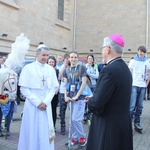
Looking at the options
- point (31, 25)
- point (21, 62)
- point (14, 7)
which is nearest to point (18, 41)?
point (21, 62)

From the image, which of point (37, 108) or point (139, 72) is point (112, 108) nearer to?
point (37, 108)

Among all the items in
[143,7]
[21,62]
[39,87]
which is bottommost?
[39,87]

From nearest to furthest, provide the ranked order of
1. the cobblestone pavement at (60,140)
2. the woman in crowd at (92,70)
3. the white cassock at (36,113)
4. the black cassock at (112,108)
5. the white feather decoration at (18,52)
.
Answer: the black cassock at (112,108), the white cassock at (36,113), the white feather decoration at (18,52), the cobblestone pavement at (60,140), the woman in crowd at (92,70)

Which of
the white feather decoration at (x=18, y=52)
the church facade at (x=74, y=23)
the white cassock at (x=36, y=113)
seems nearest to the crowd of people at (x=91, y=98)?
the white cassock at (x=36, y=113)

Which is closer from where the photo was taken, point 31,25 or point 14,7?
point 14,7

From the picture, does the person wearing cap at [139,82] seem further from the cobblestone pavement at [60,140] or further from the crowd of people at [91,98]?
the cobblestone pavement at [60,140]

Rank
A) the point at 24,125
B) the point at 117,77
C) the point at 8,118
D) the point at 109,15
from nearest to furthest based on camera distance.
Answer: the point at 117,77, the point at 24,125, the point at 8,118, the point at 109,15

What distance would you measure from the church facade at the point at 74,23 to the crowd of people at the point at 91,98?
949 cm

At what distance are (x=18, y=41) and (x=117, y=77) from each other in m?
2.71

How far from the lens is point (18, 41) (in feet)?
15.0

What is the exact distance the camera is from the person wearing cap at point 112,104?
2.46 metres

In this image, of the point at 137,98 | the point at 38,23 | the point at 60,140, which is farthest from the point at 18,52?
the point at 38,23

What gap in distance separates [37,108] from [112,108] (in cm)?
165

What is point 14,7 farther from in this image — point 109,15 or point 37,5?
point 109,15
